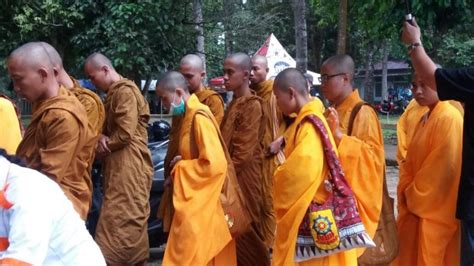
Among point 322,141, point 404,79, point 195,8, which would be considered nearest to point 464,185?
point 322,141

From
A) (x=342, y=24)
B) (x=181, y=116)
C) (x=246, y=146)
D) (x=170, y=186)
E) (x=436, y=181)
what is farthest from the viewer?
(x=342, y=24)

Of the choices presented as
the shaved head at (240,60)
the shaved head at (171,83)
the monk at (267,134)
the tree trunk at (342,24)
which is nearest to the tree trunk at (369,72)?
the tree trunk at (342,24)

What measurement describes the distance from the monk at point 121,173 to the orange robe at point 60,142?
160cm

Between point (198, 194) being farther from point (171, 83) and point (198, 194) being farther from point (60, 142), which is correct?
point (60, 142)

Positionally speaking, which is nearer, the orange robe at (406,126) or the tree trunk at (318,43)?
the orange robe at (406,126)

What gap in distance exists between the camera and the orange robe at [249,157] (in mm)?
6199

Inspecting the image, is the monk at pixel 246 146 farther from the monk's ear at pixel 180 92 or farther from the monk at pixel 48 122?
the monk at pixel 48 122

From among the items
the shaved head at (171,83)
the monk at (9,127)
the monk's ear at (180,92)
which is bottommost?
the monk at (9,127)

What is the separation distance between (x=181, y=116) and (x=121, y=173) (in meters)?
0.91

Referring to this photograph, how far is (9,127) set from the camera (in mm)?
5531

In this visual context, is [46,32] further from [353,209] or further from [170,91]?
[353,209]

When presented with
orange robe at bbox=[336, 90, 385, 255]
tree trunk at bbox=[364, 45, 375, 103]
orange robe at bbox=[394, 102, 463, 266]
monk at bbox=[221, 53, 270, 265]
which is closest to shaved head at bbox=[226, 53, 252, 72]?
monk at bbox=[221, 53, 270, 265]

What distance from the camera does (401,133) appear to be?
684cm

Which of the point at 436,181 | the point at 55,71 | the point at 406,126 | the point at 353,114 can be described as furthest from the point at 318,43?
the point at 55,71
